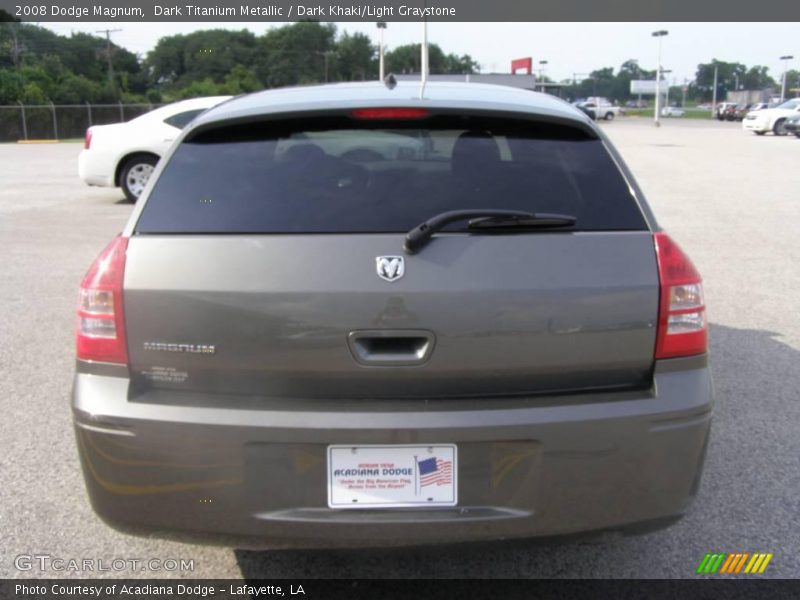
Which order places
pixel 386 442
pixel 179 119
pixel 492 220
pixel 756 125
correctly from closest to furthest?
pixel 386 442 < pixel 492 220 < pixel 179 119 < pixel 756 125

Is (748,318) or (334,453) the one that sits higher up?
(334,453)

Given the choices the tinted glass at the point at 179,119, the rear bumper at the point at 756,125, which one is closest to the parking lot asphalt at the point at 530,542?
the tinted glass at the point at 179,119

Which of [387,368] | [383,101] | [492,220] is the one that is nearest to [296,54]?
[383,101]

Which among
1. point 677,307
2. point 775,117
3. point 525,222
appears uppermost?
point 775,117

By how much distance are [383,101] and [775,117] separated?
118ft

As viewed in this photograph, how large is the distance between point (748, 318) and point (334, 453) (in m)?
4.90

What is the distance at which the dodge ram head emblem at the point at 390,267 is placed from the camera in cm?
233

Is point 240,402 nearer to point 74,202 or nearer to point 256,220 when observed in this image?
point 256,220

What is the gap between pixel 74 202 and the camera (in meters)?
13.5

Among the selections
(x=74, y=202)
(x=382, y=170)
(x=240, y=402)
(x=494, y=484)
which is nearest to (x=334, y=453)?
(x=240, y=402)

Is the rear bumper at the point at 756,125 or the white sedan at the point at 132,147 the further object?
the rear bumper at the point at 756,125

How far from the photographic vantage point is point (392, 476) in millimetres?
2326

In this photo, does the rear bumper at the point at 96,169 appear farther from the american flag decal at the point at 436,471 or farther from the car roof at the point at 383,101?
the american flag decal at the point at 436,471

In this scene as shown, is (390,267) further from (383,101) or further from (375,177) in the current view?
(383,101)
